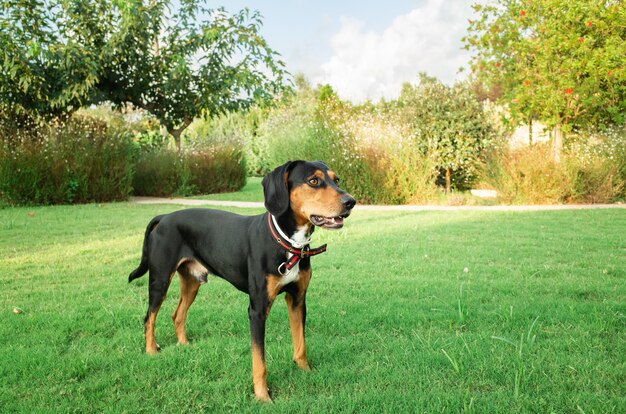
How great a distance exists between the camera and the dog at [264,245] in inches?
107

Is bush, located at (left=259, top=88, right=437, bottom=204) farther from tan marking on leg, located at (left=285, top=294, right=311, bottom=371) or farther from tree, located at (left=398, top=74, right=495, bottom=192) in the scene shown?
tan marking on leg, located at (left=285, top=294, right=311, bottom=371)

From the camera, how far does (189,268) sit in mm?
3453

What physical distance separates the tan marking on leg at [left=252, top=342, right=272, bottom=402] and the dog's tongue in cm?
77

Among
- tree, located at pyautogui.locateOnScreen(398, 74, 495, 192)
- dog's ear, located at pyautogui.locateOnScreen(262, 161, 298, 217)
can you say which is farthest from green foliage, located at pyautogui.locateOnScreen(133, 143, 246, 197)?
dog's ear, located at pyautogui.locateOnScreen(262, 161, 298, 217)

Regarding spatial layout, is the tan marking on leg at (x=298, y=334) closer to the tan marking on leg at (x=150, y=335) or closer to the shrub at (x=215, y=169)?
the tan marking on leg at (x=150, y=335)

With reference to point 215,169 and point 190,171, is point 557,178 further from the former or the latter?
point 190,171

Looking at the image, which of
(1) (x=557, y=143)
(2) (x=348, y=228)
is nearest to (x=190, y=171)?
(2) (x=348, y=228)

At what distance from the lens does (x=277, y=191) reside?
9.02ft

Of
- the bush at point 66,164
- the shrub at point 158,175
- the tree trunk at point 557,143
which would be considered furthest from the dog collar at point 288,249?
the shrub at point 158,175

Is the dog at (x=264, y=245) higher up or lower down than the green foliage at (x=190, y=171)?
lower down

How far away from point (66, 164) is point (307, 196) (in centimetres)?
1156

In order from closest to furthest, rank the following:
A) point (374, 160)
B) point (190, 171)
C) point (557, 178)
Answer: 1. point (557, 178)
2. point (374, 160)
3. point (190, 171)

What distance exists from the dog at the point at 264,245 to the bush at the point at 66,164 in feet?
34.6

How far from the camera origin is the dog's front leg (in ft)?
8.80
